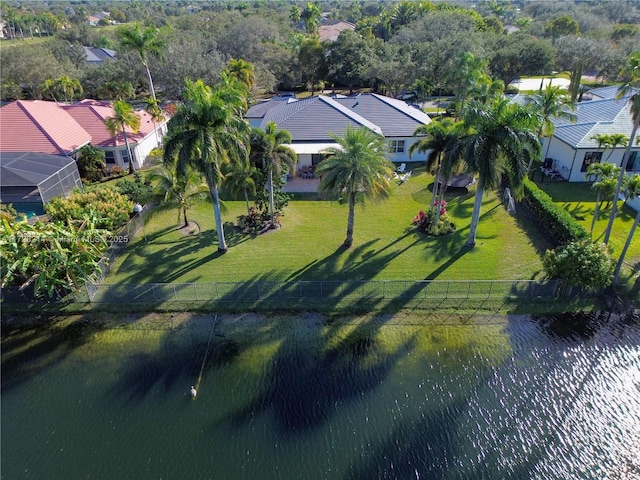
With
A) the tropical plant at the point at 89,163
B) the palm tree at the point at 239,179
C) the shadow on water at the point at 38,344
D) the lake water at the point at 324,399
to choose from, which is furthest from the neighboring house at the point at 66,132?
the lake water at the point at 324,399

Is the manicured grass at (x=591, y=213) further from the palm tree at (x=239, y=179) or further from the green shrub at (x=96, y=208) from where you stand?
the green shrub at (x=96, y=208)

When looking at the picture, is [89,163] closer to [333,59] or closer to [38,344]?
[38,344]

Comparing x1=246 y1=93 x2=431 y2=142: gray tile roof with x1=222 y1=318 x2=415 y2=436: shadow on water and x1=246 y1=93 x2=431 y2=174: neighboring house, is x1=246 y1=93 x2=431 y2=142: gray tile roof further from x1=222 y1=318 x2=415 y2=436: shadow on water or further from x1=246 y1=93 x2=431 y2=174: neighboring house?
x1=222 y1=318 x2=415 y2=436: shadow on water

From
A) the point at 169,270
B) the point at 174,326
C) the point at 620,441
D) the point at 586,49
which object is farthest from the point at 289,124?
the point at 586,49

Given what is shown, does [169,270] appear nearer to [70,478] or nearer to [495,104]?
[70,478]

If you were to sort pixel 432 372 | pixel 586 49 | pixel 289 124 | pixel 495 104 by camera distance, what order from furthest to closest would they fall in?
pixel 586 49 → pixel 289 124 → pixel 495 104 → pixel 432 372
